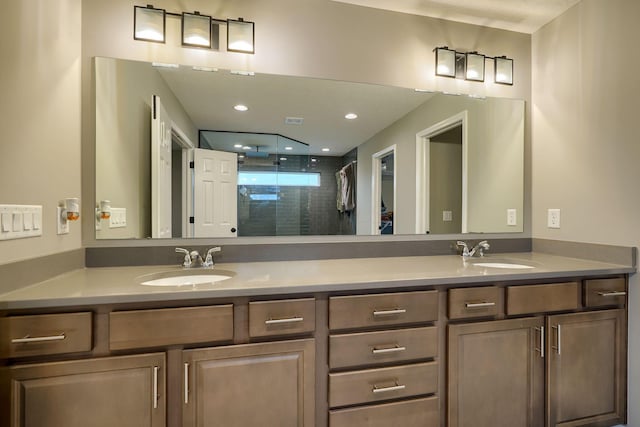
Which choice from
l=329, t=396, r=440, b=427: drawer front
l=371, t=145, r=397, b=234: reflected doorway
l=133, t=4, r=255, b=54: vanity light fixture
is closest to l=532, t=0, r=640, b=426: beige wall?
l=371, t=145, r=397, b=234: reflected doorway

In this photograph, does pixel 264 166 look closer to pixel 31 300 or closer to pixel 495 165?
pixel 31 300

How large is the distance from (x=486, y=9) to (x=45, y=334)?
2.63 m

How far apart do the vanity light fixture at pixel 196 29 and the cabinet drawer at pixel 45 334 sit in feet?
4.47

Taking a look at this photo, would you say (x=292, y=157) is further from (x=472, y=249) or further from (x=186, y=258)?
(x=472, y=249)

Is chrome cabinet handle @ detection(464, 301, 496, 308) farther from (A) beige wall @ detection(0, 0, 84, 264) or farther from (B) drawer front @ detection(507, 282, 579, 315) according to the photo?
(A) beige wall @ detection(0, 0, 84, 264)

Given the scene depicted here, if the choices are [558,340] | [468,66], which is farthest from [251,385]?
[468,66]

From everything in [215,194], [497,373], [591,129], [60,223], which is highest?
[591,129]

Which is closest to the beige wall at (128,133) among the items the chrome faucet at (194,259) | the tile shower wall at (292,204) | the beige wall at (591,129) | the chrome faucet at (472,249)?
the chrome faucet at (194,259)

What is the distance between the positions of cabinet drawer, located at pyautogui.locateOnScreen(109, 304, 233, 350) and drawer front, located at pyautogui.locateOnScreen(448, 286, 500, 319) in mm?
929

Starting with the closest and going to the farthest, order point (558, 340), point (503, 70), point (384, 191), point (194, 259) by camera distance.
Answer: point (558, 340) < point (194, 259) < point (384, 191) < point (503, 70)

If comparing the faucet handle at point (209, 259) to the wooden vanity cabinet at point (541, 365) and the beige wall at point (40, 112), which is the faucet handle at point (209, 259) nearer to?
the beige wall at point (40, 112)

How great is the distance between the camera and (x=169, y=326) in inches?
42.9

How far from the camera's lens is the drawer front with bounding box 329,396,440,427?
4.11 ft

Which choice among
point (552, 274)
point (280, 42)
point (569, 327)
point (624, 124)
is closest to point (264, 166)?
point (280, 42)
